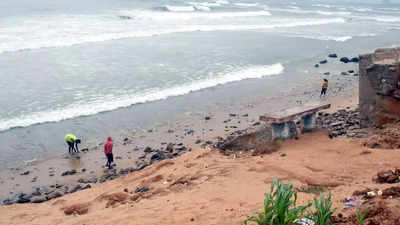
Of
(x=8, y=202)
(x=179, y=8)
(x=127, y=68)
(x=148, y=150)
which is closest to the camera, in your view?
(x=8, y=202)

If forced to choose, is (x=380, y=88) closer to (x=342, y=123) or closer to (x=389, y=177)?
(x=342, y=123)

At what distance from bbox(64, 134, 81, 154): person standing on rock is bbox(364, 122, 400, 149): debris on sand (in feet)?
27.8

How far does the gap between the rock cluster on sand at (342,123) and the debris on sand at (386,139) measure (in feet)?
3.21

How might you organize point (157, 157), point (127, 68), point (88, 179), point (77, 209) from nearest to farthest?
point (77, 209) < point (88, 179) < point (157, 157) < point (127, 68)

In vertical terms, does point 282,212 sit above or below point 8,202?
above

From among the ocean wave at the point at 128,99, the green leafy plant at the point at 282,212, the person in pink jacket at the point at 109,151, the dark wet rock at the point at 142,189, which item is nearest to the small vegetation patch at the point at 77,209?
the dark wet rock at the point at 142,189

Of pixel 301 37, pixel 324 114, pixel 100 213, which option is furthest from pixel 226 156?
pixel 301 37

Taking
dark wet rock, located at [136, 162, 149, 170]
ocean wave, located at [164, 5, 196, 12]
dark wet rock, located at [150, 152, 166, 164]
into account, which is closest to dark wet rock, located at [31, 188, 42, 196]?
dark wet rock, located at [136, 162, 149, 170]

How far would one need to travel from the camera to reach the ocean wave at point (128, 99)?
54.7 feet

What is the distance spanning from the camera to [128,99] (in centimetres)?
1964

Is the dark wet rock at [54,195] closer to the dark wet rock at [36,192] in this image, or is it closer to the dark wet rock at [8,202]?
the dark wet rock at [36,192]

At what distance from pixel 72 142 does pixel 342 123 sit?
324 inches

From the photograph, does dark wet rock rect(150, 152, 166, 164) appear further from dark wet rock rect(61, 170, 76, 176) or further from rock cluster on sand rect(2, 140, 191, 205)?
dark wet rock rect(61, 170, 76, 176)

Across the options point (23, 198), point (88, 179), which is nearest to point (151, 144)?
point (88, 179)
